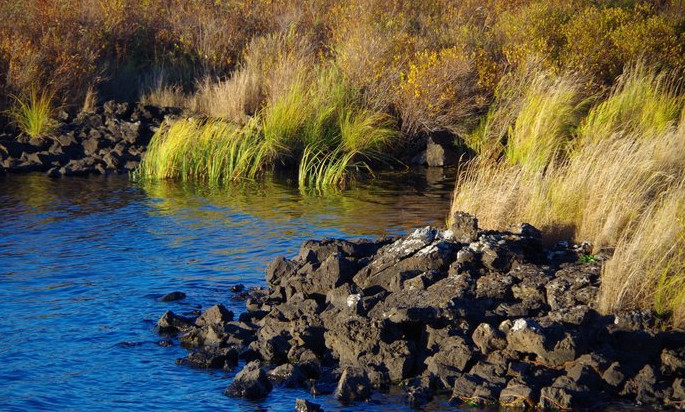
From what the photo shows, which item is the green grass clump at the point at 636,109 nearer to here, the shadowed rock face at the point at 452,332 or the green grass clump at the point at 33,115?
the shadowed rock face at the point at 452,332

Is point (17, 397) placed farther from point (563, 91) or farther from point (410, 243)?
point (563, 91)

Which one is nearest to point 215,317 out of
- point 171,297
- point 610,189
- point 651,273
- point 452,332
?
point 171,297

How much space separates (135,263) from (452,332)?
5316 mm

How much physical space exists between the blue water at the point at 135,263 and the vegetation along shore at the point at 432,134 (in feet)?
2.42

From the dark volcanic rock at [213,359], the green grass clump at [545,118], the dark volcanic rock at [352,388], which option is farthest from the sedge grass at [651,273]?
the green grass clump at [545,118]

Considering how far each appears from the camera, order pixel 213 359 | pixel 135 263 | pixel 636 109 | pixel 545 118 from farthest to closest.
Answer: pixel 636 109, pixel 545 118, pixel 135 263, pixel 213 359

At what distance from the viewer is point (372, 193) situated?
17.3m

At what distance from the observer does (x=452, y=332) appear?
29.0ft

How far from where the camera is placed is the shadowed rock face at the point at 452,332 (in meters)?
8.11

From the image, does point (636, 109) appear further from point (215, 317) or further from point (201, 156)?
point (215, 317)

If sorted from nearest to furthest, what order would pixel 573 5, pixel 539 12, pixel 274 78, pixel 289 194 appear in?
pixel 289 194, pixel 274 78, pixel 539 12, pixel 573 5

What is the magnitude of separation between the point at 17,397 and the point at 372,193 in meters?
9.72

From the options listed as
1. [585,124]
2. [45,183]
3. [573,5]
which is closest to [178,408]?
[45,183]

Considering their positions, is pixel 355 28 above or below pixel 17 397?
above
